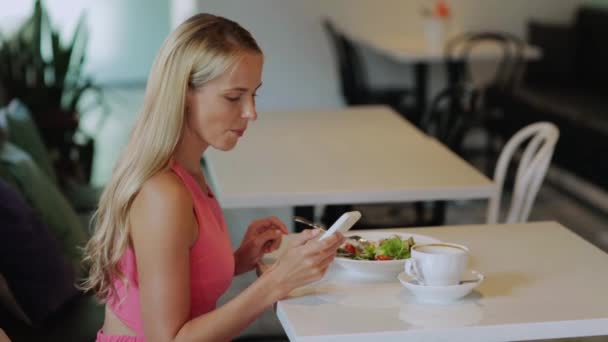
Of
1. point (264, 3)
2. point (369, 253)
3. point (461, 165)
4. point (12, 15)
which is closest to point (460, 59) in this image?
point (264, 3)

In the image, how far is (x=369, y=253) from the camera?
6.10 feet

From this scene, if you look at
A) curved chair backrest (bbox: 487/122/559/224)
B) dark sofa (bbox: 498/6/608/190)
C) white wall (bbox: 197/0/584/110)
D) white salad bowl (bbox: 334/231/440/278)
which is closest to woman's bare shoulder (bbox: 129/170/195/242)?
white salad bowl (bbox: 334/231/440/278)

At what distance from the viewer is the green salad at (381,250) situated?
1.85 meters

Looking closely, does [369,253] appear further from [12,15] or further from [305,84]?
[12,15]

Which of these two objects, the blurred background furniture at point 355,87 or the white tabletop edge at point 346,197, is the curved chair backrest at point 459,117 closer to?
the white tabletop edge at point 346,197

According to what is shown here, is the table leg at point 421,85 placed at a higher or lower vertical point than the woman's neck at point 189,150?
lower

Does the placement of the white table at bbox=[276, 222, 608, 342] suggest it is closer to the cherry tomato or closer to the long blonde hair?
the cherry tomato

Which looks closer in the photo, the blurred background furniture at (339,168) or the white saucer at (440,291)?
the white saucer at (440,291)

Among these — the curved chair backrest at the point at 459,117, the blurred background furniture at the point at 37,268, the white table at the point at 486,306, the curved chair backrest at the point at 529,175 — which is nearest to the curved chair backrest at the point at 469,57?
the curved chair backrest at the point at 459,117

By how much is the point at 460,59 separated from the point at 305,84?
121 cm

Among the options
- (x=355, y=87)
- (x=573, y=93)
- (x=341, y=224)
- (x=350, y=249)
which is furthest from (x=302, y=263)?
(x=573, y=93)

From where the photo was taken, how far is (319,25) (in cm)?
638

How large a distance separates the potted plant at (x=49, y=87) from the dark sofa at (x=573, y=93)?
2.27m

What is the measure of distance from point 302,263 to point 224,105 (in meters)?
0.29
